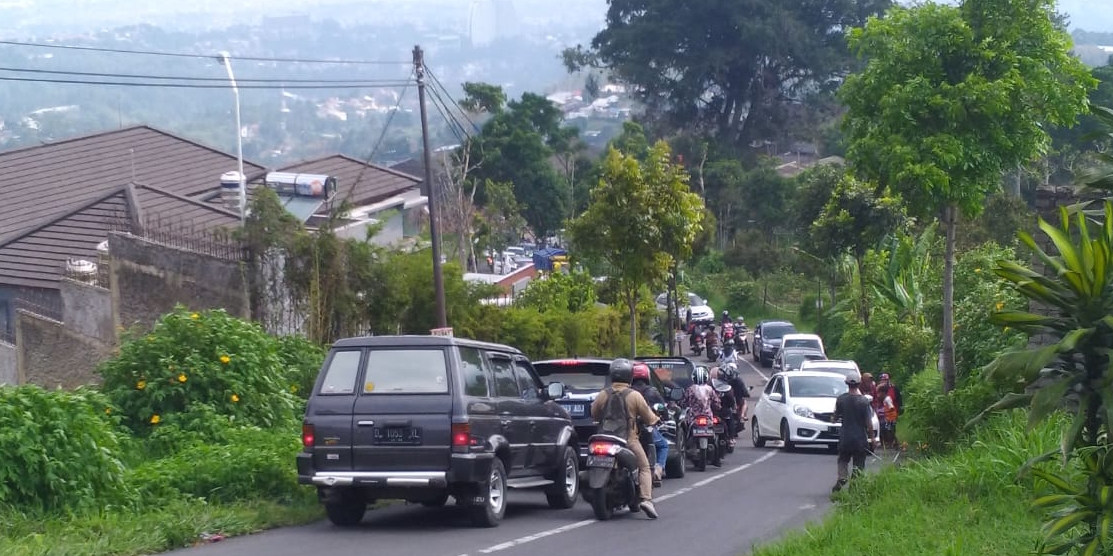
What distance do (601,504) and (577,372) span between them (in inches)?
176

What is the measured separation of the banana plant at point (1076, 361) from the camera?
7.98 m

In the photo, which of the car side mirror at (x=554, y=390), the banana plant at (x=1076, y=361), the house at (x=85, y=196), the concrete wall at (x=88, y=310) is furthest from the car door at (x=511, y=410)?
the house at (x=85, y=196)

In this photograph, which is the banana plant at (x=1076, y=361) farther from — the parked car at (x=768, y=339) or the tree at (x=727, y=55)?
the tree at (x=727, y=55)

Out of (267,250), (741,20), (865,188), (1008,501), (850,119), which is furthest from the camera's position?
(741,20)

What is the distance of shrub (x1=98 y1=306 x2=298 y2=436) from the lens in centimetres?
1518

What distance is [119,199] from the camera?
1411 inches

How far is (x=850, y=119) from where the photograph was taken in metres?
18.8

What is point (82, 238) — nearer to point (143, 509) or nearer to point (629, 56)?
point (143, 509)

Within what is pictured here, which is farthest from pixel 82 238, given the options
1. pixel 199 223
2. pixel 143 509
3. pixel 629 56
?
pixel 629 56

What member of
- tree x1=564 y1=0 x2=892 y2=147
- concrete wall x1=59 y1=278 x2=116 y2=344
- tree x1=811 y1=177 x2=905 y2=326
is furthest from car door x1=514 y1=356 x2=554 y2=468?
tree x1=564 y1=0 x2=892 y2=147

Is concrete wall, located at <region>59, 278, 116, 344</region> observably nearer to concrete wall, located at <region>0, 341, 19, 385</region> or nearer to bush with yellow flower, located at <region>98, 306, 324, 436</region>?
concrete wall, located at <region>0, 341, 19, 385</region>

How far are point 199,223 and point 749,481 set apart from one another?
2045 centimetres

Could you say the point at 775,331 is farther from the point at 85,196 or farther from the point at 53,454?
the point at 53,454

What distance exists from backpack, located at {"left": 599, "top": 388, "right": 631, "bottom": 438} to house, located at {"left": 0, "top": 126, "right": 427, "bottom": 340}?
41.6ft
